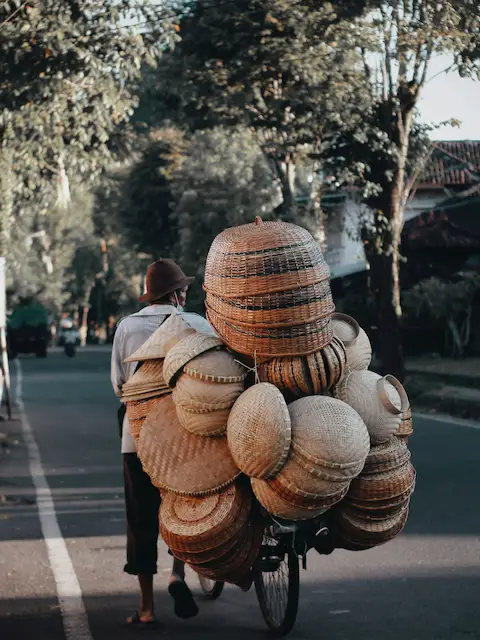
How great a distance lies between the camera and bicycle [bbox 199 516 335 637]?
5801 millimetres

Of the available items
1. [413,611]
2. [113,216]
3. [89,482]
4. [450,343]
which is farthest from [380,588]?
[113,216]

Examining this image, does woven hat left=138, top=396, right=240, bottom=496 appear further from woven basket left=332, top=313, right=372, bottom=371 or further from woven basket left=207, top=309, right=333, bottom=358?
woven basket left=332, top=313, right=372, bottom=371

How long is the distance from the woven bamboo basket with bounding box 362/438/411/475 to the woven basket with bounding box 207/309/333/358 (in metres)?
0.55

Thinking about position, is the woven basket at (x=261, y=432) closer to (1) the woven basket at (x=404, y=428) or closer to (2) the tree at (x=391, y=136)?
(1) the woven basket at (x=404, y=428)

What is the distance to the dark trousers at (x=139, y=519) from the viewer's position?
6.84 metres

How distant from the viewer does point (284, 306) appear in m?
5.43

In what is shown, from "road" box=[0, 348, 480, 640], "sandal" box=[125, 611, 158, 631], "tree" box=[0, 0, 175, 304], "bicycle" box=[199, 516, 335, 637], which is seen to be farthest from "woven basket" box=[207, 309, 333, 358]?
"tree" box=[0, 0, 175, 304]

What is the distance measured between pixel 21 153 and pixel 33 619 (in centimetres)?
1392

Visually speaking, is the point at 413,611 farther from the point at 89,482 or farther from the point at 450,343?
the point at 450,343

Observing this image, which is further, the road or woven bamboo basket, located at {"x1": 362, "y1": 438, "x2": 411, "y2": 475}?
the road

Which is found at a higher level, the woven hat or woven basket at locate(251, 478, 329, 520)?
the woven hat

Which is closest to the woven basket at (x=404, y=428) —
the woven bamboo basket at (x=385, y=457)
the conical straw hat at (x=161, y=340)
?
the woven bamboo basket at (x=385, y=457)

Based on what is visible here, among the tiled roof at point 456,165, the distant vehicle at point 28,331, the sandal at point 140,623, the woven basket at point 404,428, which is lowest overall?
the distant vehicle at point 28,331

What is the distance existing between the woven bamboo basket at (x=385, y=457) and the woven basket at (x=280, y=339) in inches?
21.7
